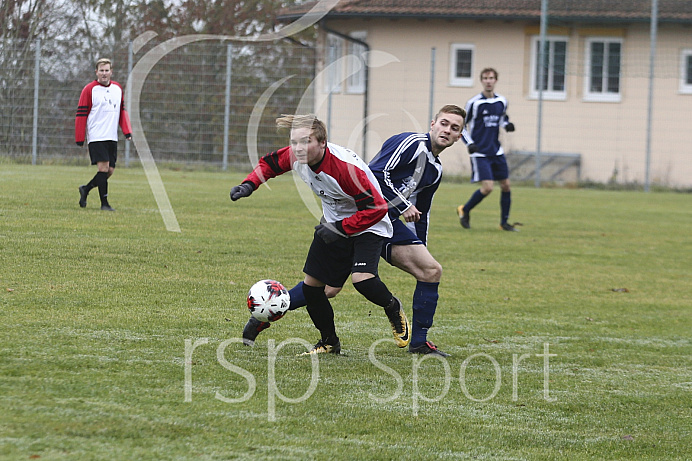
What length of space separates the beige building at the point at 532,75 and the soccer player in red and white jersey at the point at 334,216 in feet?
64.8

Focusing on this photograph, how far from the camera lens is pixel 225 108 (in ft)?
→ 74.9

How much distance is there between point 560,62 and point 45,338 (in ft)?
84.5

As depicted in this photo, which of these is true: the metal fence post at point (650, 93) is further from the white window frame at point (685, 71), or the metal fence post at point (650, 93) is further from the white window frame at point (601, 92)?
the white window frame at point (601, 92)

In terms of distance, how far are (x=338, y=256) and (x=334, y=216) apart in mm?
248

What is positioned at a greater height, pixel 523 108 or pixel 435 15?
pixel 435 15

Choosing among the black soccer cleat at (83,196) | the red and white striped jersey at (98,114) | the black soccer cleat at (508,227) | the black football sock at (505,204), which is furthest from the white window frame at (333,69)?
the black soccer cleat at (83,196)

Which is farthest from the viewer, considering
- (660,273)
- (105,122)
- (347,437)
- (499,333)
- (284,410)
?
(105,122)

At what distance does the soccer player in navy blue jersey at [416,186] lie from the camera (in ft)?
20.3

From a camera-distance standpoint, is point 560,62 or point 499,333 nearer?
point 499,333

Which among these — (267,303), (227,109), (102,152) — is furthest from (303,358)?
(227,109)

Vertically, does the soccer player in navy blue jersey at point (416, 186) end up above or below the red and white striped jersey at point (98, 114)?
below

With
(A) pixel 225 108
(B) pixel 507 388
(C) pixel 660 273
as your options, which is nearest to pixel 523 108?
(A) pixel 225 108

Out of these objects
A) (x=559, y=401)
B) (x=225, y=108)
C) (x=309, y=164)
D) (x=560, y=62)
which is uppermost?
(x=560, y=62)

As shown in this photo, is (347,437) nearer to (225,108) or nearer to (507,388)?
(507,388)
